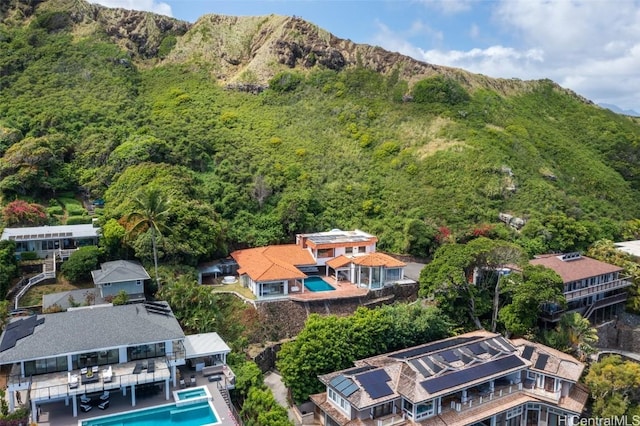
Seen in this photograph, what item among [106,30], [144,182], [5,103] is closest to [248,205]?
[144,182]

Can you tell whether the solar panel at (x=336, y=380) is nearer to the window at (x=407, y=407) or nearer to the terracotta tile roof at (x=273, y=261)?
the window at (x=407, y=407)

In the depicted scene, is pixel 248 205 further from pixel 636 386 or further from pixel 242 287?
pixel 636 386

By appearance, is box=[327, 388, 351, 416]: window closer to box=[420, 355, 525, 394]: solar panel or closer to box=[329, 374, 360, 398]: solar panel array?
box=[329, 374, 360, 398]: solar panel array

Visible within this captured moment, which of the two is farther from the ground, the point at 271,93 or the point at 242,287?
the point at 271,93

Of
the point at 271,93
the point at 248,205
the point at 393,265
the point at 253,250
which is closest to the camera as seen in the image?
the point at 393,265

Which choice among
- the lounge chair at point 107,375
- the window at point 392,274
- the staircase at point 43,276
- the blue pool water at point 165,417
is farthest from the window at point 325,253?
the lounge chair at point 107,375

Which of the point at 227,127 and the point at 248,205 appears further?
the point at 227,127

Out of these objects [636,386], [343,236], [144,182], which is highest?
[144,182]
